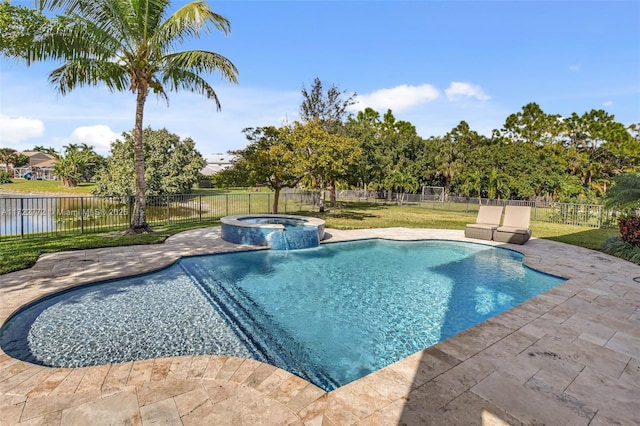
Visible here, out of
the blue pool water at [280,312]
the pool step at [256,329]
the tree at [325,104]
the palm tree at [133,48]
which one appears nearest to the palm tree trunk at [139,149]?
the palm tree at [133,48]

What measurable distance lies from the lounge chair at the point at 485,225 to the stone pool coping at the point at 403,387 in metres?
7.02

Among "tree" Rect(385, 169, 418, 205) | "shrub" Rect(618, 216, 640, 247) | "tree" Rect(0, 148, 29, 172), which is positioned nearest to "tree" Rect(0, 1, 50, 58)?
"shrub" Rect(618, 216, 640, 247)

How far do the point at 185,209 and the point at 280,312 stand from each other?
12.9 m

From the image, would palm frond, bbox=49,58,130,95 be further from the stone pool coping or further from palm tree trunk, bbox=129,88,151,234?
the stone pool coping

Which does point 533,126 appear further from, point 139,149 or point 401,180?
point 139,149

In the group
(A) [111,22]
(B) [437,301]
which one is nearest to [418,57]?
(A) [111,22]

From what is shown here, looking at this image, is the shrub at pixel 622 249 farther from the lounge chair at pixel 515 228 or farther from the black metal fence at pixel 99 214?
the black metal fence at pixel 99 214

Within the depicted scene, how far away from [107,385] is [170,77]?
34.3 ft

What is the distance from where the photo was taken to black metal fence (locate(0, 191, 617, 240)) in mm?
12125

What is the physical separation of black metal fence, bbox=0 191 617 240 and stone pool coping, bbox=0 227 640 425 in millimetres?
8724

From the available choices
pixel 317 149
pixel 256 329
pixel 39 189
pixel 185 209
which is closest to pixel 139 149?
pixel 185 209

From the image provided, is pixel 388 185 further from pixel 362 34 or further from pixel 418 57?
pixel 362 34

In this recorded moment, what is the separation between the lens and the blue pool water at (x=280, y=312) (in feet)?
12.7

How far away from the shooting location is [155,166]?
22.6m
